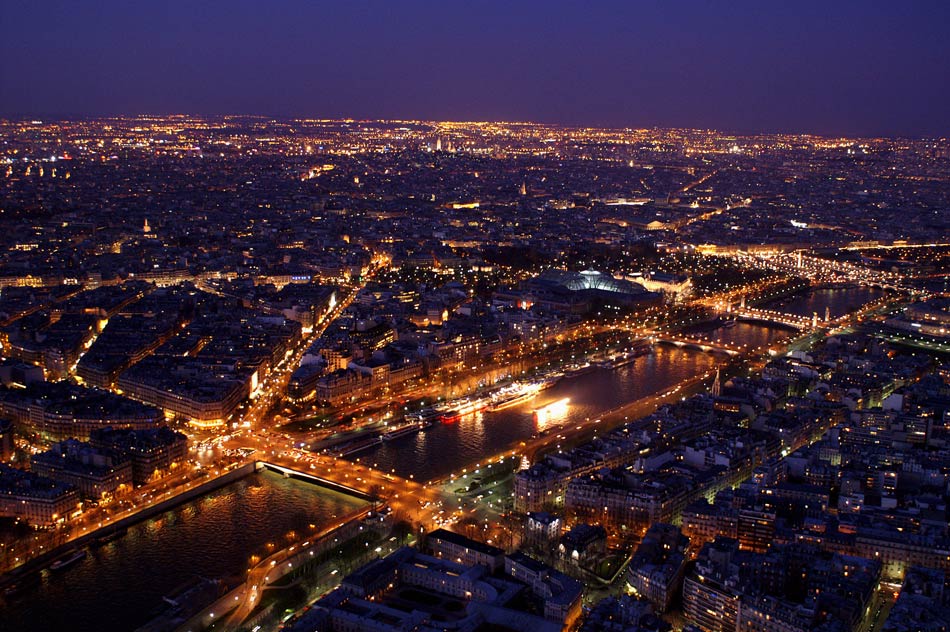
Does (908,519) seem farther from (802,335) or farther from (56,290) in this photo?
(56,290)

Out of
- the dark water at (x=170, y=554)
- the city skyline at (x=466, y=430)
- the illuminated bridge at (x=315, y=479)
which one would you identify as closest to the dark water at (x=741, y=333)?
the city skyline at (x=466, y=430)

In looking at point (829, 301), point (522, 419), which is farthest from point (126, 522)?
point (829, 301)

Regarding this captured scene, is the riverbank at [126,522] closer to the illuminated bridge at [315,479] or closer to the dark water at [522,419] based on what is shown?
the illuminated bridge at [315,479]

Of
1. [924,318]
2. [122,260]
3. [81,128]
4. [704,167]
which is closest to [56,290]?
[122,260]

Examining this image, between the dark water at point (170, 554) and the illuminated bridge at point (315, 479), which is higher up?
the illuminated bridge at point (315, 479)

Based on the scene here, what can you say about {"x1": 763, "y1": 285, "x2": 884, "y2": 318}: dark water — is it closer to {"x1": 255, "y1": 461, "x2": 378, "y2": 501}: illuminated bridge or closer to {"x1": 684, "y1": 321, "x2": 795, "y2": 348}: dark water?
{"x1": 684, "y1": 321, "x2": 795, "y2": 348}: dark water

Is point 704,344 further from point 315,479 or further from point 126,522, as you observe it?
point 126,522

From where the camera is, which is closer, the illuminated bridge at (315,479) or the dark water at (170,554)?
the dark water at (170,554)

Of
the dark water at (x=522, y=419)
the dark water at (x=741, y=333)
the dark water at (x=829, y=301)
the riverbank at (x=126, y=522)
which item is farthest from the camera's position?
the dark water at (x=829, y=301)
